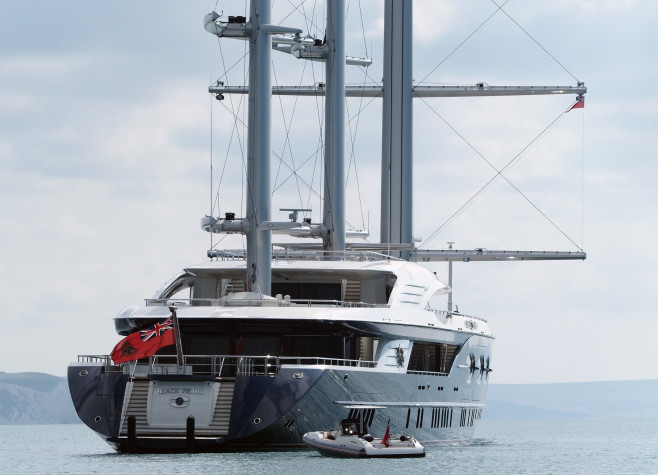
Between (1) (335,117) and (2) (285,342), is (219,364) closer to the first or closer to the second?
(2) (285,342)

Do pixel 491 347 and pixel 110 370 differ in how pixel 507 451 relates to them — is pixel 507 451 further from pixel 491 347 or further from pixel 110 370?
pixel 110 370

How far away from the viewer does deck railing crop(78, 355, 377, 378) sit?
3947 cm

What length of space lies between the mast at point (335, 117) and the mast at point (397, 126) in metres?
8.57

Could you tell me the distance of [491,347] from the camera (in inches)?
2195

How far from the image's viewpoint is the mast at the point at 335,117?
168 ft

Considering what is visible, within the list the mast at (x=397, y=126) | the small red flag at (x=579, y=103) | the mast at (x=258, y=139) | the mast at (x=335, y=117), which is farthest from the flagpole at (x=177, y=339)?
the small red flag at (x=579, y=103)

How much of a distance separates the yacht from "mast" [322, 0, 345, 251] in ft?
0.16

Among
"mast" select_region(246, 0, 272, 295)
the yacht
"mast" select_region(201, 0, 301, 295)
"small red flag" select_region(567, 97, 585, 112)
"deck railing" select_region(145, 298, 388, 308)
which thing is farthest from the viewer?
"small red flag" select_region(567, 97, 585, 112)

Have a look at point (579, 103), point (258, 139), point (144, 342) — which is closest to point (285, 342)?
point (144, 342)

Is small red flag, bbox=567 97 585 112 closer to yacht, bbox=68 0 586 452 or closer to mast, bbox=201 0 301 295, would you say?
yacht, bbox=68 0 586 452

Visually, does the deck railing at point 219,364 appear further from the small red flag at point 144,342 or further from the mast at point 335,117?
the mast at point 335,117

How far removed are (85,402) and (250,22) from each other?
1306 centimetres

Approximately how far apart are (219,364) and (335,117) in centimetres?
1432

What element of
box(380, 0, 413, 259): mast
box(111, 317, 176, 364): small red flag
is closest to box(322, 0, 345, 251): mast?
box(380, 0, 413, 259): mast
